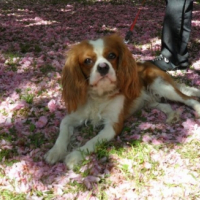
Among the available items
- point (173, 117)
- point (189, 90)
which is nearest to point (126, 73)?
point (173, 117)

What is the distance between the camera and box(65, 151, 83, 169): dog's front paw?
120 inches

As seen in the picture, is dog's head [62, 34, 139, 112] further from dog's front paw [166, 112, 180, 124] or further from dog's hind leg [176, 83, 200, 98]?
dog's hind leg [176, 83, 200, 98]

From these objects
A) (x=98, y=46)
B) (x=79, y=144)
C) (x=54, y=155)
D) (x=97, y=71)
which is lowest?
(x=79, y=144)

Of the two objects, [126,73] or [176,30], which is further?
[176,30]

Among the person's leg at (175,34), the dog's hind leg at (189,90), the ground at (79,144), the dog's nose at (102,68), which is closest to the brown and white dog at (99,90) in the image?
the dog's nose at (102,68)

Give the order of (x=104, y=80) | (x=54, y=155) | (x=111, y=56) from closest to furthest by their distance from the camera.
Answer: (x=54, y=155)
(x=104, y=80)
(x=111, y=56)

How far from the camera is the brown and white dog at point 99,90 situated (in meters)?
3.43

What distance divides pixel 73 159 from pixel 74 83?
99 centimetres

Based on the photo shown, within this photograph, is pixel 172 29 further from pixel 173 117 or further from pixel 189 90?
pixel 173 117

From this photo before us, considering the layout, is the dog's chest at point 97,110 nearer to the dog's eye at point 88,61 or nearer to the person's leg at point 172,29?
the dog's eye at point 88,61

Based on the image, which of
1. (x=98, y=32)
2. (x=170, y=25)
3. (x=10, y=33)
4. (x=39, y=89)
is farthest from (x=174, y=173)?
(x=10, y=33)

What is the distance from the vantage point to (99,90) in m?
3.66

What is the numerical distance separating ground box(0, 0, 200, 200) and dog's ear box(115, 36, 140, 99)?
1.43ft

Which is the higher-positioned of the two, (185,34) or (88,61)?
(88,61)
